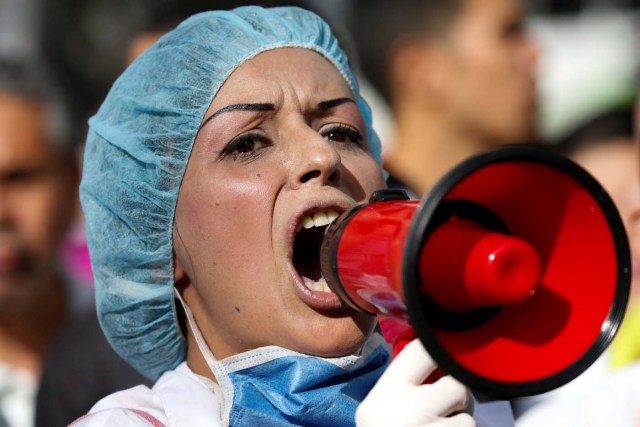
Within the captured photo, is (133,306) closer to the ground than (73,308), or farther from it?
farther from it

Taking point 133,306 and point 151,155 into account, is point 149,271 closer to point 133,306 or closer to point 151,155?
point 133,306

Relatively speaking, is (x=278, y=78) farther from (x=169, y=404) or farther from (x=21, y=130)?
(x=21, y=130)

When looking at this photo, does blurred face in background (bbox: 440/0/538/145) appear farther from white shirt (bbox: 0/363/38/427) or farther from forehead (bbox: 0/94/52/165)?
white shirt (bbox: 0/363/38/427)

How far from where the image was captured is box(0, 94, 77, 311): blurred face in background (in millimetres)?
5453

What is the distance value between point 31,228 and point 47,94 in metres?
0.79

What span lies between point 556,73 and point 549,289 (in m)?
8.05

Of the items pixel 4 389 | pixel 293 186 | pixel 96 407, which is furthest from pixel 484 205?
pixel 4 389

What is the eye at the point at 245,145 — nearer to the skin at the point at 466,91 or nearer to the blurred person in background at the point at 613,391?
the blurred person in background at the point at 613,391

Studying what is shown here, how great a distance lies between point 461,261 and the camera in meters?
2.25

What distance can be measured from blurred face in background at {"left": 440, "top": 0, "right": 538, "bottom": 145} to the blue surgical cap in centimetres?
264

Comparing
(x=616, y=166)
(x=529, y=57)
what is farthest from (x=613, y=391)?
(x=529, y=57)

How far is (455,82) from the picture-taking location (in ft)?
19.4

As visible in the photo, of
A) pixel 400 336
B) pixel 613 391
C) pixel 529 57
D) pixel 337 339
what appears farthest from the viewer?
pixel 529 57

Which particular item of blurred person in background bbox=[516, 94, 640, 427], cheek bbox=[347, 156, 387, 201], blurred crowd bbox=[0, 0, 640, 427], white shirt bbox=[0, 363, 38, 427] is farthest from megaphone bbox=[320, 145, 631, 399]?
white shirt bbox=[0, 363, 38, 427]
